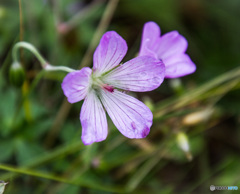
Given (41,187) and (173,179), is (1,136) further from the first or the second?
(173,179)

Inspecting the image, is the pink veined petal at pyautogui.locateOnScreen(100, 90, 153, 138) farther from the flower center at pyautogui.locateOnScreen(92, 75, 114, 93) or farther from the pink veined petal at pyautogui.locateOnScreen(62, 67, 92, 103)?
the pink veined petal at pyautogui.locateOnScreen(62, 67, 92, 103)

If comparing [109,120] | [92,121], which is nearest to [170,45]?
[92,121]

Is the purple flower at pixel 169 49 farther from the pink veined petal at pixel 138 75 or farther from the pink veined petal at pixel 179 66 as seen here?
the pink veined petal at pixel 138 75

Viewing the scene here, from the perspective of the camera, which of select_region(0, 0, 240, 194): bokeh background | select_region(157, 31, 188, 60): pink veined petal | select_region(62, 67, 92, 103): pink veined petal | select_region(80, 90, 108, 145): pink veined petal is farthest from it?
select_region(0, 0, 240, 194): bokeh background

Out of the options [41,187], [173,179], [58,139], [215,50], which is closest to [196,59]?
[215,50]

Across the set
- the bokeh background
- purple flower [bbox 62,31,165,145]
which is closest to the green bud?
the bokeh background

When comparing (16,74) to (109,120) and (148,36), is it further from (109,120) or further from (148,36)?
(109,120)
